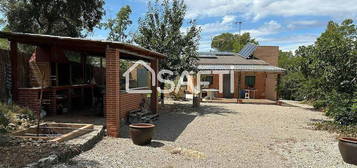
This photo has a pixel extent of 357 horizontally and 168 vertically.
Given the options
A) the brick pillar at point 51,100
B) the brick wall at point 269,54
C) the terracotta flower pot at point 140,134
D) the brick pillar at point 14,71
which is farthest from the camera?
the brick wall at point 269,54

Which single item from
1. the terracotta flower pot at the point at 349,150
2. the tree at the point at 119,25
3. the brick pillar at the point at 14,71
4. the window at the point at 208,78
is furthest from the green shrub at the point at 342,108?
the tree at the point at 119,25

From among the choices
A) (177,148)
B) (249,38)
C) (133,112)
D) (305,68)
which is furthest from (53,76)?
(249,38)

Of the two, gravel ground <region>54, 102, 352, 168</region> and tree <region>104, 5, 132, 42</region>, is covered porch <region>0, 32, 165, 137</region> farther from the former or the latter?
tree <region>104, 5, 132, 42</region>

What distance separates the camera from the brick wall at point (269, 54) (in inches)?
965

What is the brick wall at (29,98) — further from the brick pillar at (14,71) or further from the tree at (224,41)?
the tree at (224,41)

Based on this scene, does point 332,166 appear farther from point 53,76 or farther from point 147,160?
point 53,76

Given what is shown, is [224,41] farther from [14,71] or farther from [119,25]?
[14,71]

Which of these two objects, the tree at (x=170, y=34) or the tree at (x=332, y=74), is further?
the tree at (x=170, y=34)

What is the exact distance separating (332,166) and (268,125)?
4881mm

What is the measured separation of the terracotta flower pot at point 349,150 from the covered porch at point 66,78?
5.50 m

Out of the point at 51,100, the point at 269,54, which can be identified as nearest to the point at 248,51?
the point at 269,54

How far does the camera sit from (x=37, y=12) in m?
14.3

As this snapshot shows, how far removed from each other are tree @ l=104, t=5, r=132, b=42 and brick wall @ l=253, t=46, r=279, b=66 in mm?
12654

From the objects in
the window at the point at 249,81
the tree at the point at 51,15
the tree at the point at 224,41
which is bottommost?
the window at the point at 249,81
